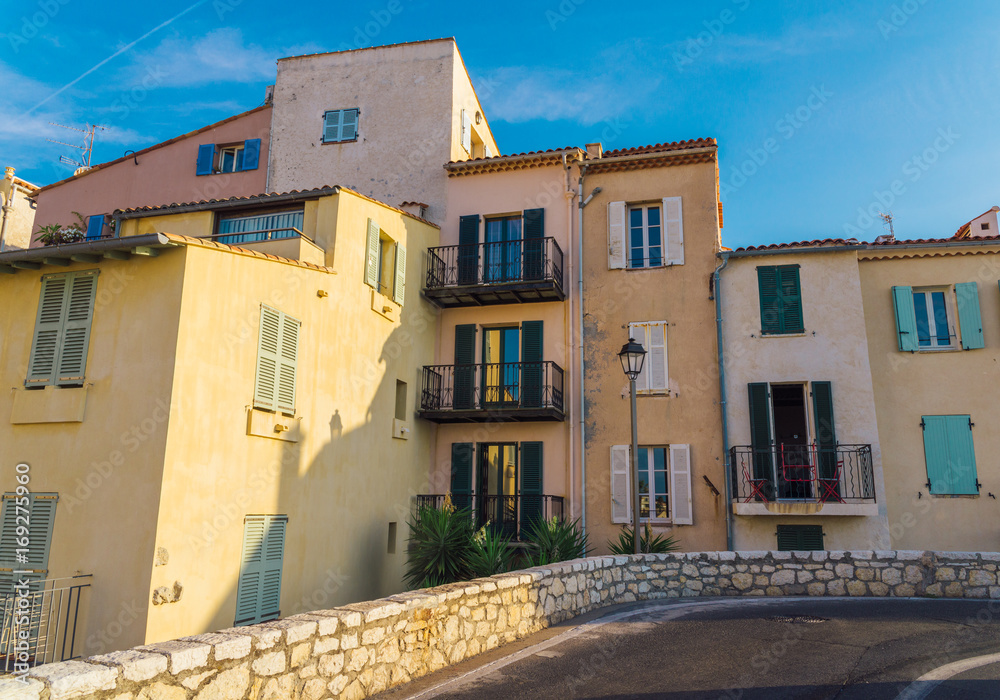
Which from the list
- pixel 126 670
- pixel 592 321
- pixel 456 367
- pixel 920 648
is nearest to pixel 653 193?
pixel 592 321

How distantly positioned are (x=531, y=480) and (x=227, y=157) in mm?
13229

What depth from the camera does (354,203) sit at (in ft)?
48.9

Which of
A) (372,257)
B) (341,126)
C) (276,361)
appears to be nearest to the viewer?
(276,361)

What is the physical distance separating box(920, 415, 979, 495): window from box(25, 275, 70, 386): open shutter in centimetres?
1642

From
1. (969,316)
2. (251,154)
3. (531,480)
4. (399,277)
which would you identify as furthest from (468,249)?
(969,316)

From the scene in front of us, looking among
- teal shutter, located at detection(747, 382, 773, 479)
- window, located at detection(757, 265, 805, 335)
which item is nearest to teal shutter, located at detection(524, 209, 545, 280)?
window, located at detection(757, 265, 805, 335)

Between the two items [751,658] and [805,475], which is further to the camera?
[805,475]

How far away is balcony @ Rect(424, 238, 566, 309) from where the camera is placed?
56.7 feet

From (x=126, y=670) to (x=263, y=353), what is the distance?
852 centimetres

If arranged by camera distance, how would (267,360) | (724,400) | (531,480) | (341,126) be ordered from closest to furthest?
(267,360) → (724,400) → (531,480) → (341,126)

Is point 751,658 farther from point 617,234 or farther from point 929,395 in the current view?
point 617,234

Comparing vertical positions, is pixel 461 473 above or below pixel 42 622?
above

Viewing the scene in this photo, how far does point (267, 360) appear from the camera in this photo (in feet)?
Answer: 40.7

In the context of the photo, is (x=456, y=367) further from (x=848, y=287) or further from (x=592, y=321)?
(x=848, y=287)
